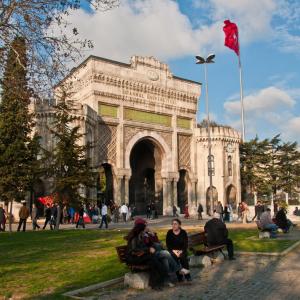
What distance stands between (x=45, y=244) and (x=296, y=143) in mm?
43548

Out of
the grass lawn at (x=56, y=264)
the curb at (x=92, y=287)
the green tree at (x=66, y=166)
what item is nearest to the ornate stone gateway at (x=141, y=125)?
the green tree at (x=66, y=166)

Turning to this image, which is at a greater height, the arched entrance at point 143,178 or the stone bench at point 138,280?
the arched entrance at point 143,178

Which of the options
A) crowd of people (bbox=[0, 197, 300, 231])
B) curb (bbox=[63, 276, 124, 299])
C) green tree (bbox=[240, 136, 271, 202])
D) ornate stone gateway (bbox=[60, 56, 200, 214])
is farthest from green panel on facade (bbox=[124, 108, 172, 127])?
curb (bbox=[63, 276, 124, 299])

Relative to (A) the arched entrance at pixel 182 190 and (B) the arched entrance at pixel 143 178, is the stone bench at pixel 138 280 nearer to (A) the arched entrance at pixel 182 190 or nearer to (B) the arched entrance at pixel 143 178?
(B) the arched entrance at pixel 143 178

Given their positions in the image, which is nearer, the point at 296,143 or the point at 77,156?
the point at 77,156

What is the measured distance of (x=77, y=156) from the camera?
24.1 metres

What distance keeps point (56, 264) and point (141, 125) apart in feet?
111

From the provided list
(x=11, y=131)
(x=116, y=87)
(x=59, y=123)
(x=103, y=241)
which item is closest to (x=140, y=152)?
(x=116, y=87)

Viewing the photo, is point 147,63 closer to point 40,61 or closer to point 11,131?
point 11,131

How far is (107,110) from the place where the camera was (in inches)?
1651

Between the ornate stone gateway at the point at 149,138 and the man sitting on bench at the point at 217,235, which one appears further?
the ornate stone gateway at the point at 149,138

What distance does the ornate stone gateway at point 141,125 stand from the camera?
41344 millimetres

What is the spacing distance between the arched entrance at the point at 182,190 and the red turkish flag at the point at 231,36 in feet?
48.8

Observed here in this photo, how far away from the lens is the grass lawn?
8.20m
